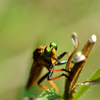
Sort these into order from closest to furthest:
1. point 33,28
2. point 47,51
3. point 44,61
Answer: point 47,51, point 44,61, point 33,28

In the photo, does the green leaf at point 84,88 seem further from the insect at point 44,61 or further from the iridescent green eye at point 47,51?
the iridescent green eye at point 47,51

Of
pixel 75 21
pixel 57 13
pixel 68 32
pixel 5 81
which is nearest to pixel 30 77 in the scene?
pixel 5 81

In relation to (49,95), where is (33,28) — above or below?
above

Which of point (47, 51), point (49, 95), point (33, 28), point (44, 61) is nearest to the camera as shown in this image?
point (49, 95)

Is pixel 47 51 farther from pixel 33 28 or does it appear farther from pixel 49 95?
pixel 33 28

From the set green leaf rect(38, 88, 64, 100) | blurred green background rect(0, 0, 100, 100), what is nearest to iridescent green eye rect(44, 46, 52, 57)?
green leaf rect(38, 88, 64, 100)

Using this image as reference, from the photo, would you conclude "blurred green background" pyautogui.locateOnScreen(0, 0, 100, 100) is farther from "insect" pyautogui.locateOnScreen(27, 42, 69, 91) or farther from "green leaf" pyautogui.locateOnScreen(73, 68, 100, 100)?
"green leaf" pyautogui.locateOnScreen(73, 68, 100, 100)

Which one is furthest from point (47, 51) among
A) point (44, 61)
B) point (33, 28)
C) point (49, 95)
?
point (33, 28)

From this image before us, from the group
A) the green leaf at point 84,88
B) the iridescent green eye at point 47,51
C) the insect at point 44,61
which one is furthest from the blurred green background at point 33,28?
the green leaf at point 84,88

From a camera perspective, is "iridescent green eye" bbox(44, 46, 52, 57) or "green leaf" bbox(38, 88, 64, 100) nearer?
"green leaf" bbox(38, 88, 64, 100)
